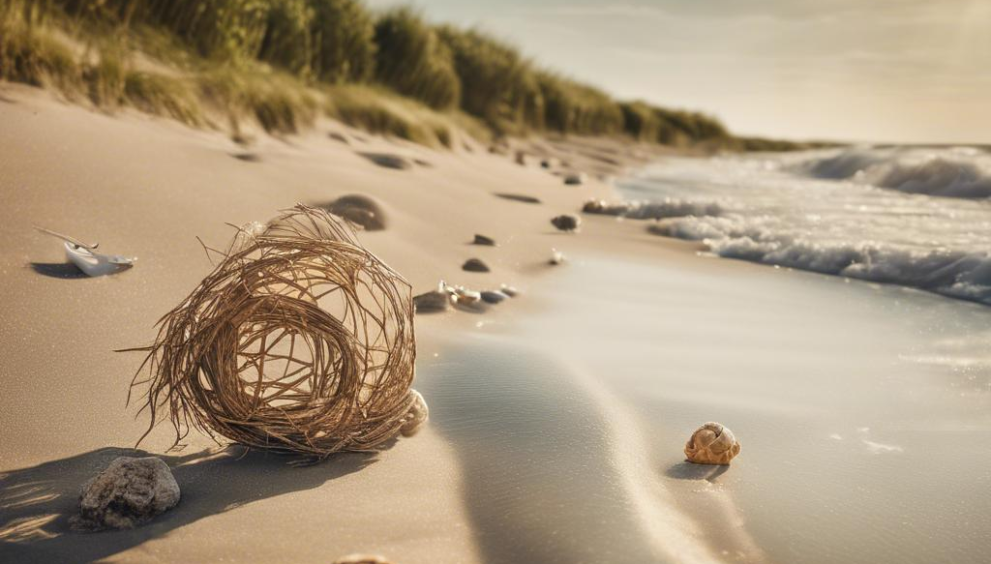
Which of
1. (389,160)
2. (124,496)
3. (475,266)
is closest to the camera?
(124,496)

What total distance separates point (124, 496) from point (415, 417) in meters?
0.94

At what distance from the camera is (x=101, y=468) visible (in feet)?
7.59

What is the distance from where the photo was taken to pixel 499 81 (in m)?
15.4

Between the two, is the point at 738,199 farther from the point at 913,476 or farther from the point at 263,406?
the point at 263,406

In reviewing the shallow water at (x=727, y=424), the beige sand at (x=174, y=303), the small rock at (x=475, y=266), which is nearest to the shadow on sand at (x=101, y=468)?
the beige sand at (x=174, y=303)

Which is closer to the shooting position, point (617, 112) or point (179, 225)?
point (179, 225)

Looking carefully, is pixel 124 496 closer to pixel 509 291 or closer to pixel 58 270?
pixel 58 270

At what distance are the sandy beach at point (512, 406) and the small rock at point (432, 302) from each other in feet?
0.30

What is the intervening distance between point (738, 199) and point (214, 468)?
822 cm

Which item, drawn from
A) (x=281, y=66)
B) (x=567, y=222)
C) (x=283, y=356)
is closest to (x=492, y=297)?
(x=283, y=356)

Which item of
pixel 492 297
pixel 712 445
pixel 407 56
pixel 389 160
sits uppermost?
pixel 407 56

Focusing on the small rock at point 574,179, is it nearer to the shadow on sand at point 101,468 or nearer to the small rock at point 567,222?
the small rock at point 567,222

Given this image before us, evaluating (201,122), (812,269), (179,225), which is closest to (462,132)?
(201,122)

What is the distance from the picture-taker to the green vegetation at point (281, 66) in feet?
19.8
